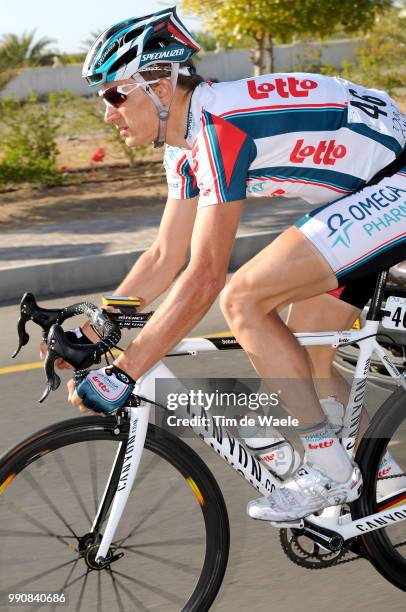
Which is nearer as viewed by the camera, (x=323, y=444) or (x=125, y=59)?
(x=125, y=59)

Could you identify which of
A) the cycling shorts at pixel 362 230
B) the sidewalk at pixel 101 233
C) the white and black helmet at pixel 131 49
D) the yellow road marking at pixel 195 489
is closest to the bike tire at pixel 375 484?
the cycling shorts at pixel 362 230

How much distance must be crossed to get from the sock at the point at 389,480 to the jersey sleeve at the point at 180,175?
1135 mm

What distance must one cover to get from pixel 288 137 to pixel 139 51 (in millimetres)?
545

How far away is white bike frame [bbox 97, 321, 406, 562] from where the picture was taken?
3.46 metres

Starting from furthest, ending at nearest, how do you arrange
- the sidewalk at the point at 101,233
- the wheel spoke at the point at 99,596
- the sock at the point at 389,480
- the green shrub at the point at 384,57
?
the green shrub at the point at 384,57, the sidewalk at the point at 101,233, the sock at the point at 389,480, the wheel spoke at the point at 99,596

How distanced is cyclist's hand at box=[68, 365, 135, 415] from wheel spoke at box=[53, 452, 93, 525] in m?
0.23

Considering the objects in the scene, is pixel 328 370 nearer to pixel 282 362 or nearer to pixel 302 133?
pixel 282 362

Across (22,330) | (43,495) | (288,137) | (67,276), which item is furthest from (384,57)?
(43,495)

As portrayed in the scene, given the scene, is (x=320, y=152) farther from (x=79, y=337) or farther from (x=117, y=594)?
(x=117, y=594)

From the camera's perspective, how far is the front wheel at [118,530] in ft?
11.4

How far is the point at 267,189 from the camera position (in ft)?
12.2

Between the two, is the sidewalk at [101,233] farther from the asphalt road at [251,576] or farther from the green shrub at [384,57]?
the green shrub at [384,57]

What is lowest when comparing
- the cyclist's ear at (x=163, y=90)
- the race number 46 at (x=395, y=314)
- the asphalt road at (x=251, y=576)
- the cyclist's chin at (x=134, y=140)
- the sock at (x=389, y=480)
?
the asphalt road at (x=251, y=576)

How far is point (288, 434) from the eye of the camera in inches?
148
